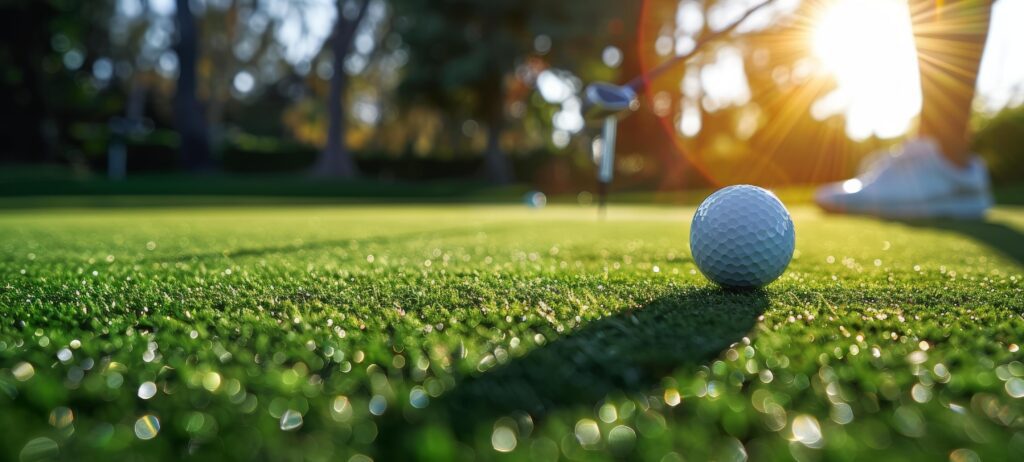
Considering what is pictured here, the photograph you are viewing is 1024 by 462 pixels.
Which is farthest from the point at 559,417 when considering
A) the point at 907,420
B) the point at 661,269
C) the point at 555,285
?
the point at 661,269

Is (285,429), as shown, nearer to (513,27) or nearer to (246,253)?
(246,253)

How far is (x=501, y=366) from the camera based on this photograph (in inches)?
54.7

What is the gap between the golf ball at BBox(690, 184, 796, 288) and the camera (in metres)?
2.38

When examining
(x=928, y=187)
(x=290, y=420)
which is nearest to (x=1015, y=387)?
(x=290, y=420)

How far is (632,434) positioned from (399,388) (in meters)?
0.45

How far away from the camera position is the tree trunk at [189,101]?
72.4ft

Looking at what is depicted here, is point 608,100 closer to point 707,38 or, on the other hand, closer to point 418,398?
point 707,38

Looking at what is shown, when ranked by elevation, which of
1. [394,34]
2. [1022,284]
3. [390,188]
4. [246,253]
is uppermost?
[394,34]

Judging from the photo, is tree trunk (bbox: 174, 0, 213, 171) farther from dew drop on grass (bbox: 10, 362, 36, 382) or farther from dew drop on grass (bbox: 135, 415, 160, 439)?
dew drop on grass (bbox: 135, 415, 160, 439)

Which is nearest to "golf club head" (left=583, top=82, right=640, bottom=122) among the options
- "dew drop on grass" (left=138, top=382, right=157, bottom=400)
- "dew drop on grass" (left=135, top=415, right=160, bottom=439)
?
"dew drop on grass" (left=138, top=382, right=157, bottom=400)

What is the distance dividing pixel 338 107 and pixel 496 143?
21.2ft

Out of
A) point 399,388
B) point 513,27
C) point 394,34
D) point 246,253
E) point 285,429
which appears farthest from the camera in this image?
point 394,34

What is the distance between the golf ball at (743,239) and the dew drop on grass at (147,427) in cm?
191

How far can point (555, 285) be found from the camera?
2.43 meters
